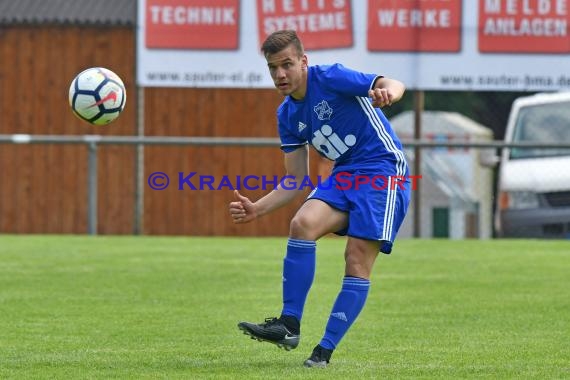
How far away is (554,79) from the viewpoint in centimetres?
1728

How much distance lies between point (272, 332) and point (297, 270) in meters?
0.32

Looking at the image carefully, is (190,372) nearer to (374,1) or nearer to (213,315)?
(213,315)

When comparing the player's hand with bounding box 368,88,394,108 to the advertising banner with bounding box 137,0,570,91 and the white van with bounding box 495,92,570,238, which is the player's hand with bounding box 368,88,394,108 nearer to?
the white van with bounding box 495,92,570,238

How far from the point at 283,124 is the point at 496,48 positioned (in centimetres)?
1085

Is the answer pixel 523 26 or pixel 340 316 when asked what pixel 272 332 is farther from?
pixel 523 26

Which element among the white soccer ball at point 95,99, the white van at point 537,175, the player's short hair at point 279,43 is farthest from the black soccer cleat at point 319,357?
the white van at point 537,175

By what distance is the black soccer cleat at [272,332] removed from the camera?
622 centimetres

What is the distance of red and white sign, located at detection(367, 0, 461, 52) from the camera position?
17016 mm

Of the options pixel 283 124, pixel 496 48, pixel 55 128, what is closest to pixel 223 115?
pixel 55 128

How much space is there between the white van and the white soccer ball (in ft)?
27.2

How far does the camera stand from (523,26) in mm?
17219

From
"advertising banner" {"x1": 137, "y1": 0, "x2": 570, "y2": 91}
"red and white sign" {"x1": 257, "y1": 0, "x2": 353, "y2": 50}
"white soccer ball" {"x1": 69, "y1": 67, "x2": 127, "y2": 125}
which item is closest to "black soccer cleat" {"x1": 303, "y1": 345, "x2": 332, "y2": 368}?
→ "white soccer ball" {"x1": 69, "y1": 67, "x2": 127, "y2": 125}

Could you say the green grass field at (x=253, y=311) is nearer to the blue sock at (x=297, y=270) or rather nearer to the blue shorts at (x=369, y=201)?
the blue sock at (x=297, y=270)

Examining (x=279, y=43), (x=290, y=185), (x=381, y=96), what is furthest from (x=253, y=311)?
(x=381, y=96)
